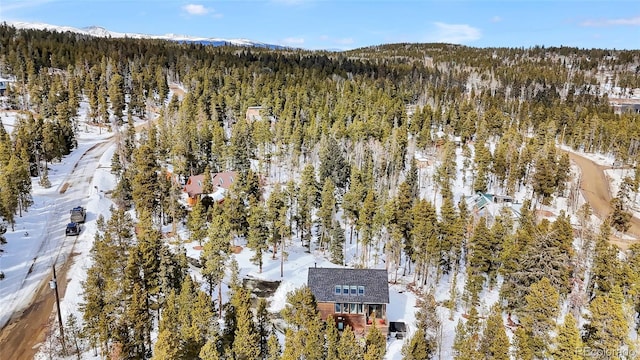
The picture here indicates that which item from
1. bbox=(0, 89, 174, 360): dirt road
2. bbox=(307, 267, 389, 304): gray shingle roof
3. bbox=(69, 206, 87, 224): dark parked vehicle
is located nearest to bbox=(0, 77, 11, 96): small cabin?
bbox=(69, 206, 87, 224): dark parked vehicle

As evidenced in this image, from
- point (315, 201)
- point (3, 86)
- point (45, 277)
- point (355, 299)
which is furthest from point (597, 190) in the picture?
point (3, 86)

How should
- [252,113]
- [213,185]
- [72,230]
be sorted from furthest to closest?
[252,113] < [213,185] < [72,230]

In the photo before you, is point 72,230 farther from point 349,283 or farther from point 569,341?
point 569,341

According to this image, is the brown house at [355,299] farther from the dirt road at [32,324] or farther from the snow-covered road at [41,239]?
the snow-covered road at [41,239]

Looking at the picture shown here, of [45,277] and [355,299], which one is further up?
[45,277]

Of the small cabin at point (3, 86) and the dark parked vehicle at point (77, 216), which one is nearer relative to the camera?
the dark parked vehicle at point (77, 216)

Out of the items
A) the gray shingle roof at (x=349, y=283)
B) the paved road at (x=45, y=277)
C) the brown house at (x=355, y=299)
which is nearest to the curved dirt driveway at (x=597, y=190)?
the gray shingle roof at (x=349, y=283)

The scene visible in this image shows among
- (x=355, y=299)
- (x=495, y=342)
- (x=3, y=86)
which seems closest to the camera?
(x=495, y=342)
